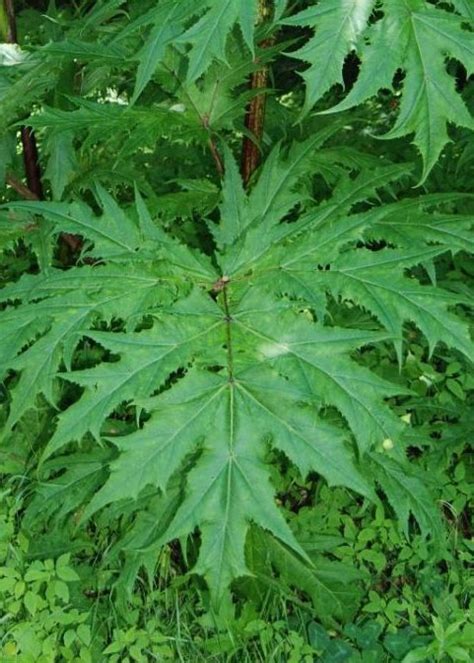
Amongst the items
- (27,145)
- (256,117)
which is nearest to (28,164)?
(27,145)

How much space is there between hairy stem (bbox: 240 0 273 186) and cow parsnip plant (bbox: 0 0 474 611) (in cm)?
1

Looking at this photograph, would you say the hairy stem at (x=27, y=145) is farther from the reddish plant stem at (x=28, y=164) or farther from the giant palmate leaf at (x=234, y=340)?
the giant palmate leaf at (x=234, y=340)

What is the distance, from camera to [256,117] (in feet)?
6.50

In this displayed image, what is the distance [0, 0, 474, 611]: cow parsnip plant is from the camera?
123 cm

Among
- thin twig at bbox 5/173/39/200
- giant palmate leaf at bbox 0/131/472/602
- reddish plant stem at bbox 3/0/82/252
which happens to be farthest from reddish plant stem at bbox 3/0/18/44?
giant palmate leaf at bbox 0/131/472/602

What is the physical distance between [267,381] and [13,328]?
21.5 inches

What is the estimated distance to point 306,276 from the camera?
1522mm

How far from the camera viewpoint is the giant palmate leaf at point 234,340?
1.32 m

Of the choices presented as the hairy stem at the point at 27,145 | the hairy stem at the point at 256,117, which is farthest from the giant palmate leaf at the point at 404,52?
the hairy stem at the point at 27,145

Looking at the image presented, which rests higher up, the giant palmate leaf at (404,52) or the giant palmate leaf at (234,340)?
the giant palmate leaf at (404,52)

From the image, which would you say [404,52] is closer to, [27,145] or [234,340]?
[234,340]

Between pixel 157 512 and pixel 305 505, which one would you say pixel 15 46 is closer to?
pixel 157 512

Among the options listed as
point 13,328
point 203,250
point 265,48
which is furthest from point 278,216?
point 203,250

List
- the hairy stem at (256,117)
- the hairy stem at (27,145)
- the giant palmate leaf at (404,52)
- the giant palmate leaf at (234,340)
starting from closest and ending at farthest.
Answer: the giant palmate leaf at (404,52) → the giant palmate leaf at (234,340) → the hairy stem at (256,117) → the hairy stem at (27,145)
